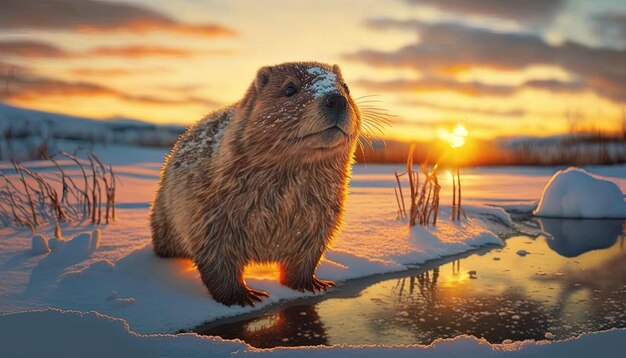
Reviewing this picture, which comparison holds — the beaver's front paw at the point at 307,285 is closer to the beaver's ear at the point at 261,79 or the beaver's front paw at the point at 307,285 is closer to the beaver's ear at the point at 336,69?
the beaver's ear at the point at 261,79

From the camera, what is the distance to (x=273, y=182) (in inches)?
149

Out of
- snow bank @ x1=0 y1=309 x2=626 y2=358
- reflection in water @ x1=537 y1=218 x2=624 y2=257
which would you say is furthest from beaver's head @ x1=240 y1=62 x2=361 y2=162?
reflection in water @ x1=537 y1=218 x2=624 y2=257

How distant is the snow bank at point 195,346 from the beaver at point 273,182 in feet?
2.97

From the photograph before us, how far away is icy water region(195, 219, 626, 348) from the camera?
328 centimetres

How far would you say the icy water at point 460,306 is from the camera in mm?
3275

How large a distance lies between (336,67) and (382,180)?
892 centimetres

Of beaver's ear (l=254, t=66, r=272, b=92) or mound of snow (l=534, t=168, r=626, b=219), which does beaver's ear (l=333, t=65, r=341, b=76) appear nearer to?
beaver's ear (l=254, t=66, r=272, b=92)

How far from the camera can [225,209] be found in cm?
376

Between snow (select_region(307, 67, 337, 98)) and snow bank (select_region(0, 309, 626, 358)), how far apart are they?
5.22ft

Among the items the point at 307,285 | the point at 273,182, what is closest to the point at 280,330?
the point at 307,285

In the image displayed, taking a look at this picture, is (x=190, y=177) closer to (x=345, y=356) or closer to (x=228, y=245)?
(x=228, y=245)

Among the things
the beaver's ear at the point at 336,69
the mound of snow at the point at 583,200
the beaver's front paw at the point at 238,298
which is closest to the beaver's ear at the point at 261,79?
the beaver's ear at the point at 336,69

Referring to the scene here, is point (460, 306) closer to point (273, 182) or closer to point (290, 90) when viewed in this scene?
point (273, 182)

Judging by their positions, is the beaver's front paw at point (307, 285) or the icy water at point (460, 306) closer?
the icy water at point (460, 306)
